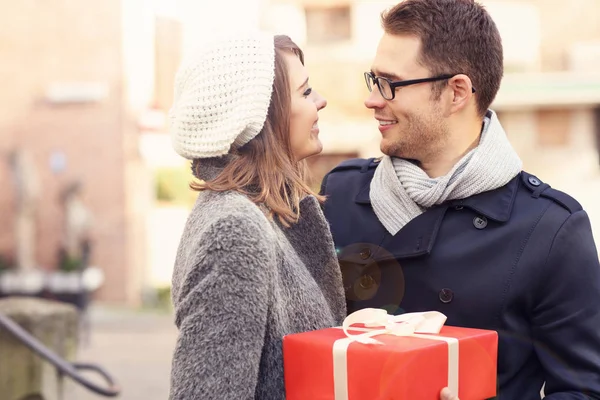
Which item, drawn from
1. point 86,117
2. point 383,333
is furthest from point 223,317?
point 86,117

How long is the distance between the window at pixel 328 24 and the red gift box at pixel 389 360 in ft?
38.2

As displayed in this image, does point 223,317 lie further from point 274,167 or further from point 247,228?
point 274,167

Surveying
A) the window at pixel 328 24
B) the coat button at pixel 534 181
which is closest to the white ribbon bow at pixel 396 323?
the coat button at pixel 534 181

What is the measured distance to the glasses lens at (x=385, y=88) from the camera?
108 inches

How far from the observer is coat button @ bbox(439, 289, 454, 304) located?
2.61 meters

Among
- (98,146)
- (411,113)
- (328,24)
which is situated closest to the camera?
(411,113)

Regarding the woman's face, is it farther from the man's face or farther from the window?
the window

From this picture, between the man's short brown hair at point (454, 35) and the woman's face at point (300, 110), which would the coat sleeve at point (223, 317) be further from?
the man's short brown hair at point (454, 35)

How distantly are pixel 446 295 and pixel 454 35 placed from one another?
75 centimetres

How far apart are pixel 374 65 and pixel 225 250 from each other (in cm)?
98

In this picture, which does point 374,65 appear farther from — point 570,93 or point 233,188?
point 570,93

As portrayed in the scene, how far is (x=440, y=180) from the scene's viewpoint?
2.65m

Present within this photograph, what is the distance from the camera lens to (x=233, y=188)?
89.7 inches

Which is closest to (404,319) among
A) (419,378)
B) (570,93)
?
(419,378)
